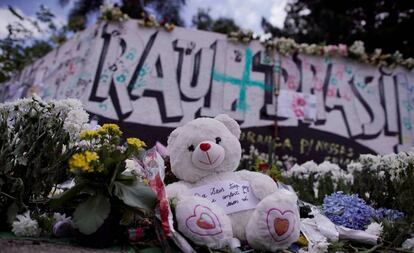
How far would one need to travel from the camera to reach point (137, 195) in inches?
81.5

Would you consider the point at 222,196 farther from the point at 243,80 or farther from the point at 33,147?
the point at 243,80

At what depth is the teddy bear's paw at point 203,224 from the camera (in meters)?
2.03

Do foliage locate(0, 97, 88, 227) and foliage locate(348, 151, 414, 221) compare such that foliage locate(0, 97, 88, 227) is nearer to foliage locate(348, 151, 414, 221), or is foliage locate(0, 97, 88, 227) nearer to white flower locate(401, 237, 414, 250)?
white flower locate(401, 237, 414, 250)

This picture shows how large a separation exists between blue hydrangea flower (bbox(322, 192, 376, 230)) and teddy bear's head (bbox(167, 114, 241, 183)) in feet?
2.81

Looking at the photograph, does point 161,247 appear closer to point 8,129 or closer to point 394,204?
point 8,129

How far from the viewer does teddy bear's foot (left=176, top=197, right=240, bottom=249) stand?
6.66 feet

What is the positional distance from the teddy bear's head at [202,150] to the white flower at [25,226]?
0.83 m

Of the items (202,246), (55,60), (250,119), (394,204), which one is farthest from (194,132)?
(55,60)

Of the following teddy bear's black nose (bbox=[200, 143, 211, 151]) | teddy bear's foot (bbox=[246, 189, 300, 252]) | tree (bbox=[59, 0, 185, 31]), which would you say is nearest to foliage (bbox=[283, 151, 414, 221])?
teddy bear's foot (bbox=[246, 189, 300, 252])

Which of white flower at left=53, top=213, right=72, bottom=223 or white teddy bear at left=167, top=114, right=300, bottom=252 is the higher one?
white teddy bear at left=167, top=114, right=300, bottom=252

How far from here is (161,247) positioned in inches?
81.4

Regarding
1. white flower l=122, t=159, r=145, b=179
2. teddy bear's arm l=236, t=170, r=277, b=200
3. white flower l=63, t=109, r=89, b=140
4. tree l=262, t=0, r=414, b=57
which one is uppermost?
tree l=262, t=0, r=414, b=57

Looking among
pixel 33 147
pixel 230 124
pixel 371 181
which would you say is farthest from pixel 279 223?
pixel 371 181

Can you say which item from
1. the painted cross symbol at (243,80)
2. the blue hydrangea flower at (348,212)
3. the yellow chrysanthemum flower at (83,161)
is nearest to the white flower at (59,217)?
the yellow chrysanthemum flower at (83,161)
